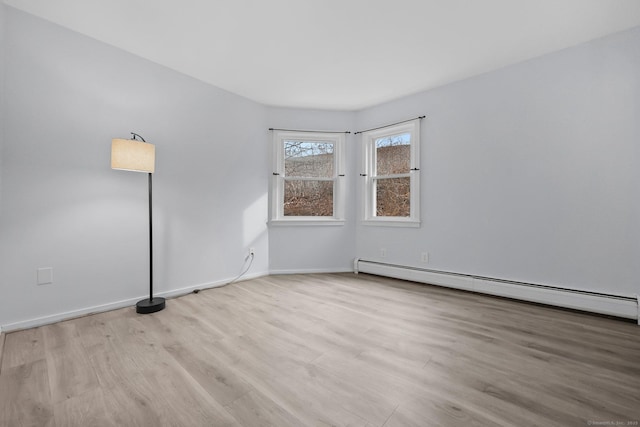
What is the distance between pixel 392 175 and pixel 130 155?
3.02m

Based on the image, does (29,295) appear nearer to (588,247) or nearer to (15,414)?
(15,414)

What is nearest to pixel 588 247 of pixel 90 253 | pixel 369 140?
pixel 369 140

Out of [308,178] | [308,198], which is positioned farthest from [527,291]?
[308,178]

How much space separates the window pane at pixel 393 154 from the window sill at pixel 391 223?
2.26ft

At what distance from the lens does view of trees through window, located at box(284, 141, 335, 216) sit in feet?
13.2

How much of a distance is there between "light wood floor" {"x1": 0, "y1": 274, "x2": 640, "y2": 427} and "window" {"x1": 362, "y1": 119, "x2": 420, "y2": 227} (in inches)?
58.1

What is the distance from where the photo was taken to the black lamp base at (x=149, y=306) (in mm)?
2404

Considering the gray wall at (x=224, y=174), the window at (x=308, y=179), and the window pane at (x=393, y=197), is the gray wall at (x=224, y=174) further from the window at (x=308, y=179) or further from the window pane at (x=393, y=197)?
the window at (x=308, y=179)

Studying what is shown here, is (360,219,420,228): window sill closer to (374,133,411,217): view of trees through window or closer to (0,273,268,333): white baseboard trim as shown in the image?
(374,133,411,217): view of trees through window

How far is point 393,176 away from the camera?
12.4 ft

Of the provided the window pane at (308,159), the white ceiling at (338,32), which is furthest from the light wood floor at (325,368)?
the white ceiling at (338,32)

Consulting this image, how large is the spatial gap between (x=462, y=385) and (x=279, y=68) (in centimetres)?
309

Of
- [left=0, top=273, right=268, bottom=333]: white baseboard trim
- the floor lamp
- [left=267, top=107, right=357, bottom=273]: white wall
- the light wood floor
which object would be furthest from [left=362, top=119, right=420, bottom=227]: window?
the floor lamp

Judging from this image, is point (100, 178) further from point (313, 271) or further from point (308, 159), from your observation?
point (313, 271)
